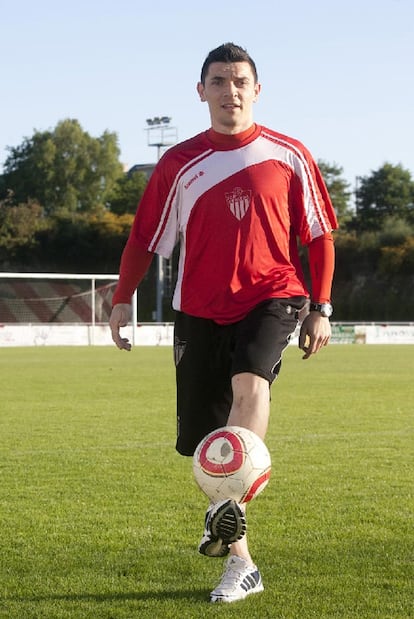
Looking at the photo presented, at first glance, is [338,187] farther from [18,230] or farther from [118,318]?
[118,318]

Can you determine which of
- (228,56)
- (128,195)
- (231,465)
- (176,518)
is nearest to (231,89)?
(228,56)

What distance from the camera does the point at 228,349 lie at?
479 centimetres

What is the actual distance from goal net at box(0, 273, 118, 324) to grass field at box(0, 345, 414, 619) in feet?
118

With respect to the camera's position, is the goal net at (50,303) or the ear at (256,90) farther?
the goal net at (50,303)

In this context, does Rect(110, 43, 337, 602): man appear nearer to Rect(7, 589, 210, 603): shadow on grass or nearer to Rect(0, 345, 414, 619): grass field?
Rect(7, 589, 210, 603): shadow on grass

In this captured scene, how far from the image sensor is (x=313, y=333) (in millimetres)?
4859

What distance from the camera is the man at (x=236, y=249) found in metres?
4.68

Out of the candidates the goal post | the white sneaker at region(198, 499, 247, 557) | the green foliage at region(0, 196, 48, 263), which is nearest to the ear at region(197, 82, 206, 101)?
the white sneaker at region(198, 499, 247, 557)

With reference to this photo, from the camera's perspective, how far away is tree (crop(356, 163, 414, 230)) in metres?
79.2

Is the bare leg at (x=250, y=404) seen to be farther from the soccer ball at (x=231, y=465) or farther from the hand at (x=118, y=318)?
the hand at (x=118, y=318)

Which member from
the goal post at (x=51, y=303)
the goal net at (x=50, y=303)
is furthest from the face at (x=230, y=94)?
the goal net at (x=50, y=303)

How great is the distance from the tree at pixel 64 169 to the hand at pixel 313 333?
87.5m

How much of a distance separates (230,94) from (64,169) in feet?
300

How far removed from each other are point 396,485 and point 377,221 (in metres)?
73.0
